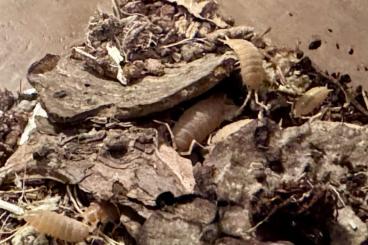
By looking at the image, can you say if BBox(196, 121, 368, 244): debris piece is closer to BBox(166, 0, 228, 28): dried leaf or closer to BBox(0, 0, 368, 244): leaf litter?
BBox(0, 0, 368, 244): leaf litter

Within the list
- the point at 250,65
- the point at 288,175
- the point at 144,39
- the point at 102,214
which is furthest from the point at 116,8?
the point at 288,175

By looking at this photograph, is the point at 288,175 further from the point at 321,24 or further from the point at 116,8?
the point at 116,8

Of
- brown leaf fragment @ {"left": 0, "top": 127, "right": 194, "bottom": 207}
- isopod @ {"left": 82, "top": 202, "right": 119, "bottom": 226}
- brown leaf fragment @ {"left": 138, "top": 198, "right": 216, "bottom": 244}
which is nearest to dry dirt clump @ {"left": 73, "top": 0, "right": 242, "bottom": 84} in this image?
brown leaf fragment @ {"left": 0, "top": 127, "right": 194, "bottom": 207}

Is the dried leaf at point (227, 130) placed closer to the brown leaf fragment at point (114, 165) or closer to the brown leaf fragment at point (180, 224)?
the brown leaf fragment at point (114, 165)

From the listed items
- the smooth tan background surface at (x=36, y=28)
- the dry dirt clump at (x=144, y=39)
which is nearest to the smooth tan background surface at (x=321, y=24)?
the dry dirt clump at (x=144, y=39)

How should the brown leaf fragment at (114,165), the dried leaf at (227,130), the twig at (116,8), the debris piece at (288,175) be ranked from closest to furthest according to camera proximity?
the debris piece at (288,175), the brown leaf fragment at (114,165), the dried leaf at (227,130), the twig at (116,8)

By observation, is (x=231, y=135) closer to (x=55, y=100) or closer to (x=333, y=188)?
(x=333, y=188)
